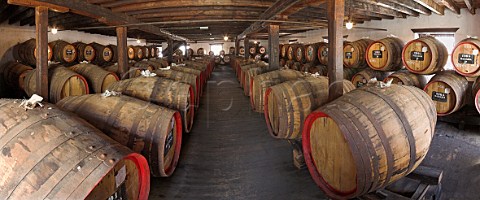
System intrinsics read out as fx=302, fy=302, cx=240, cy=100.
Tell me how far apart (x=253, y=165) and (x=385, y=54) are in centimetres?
468

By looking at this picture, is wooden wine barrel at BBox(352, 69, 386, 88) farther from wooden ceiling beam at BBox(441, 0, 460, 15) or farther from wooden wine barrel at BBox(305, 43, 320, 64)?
wooden wine barrel at BBox(305, 43, 320, 64)

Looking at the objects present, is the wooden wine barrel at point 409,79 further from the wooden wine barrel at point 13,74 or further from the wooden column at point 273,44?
the wooden wine barrel at point 13,74

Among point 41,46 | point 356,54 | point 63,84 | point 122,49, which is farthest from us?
point 356,54

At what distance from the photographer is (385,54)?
23.0 ft

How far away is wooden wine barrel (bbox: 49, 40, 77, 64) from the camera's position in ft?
29.3

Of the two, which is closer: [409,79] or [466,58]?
[466,58]

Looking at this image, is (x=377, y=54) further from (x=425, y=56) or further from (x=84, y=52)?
(x=84, y=52)

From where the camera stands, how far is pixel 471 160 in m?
A: 4.57

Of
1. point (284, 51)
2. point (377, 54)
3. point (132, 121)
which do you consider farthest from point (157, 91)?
point (284, 51)

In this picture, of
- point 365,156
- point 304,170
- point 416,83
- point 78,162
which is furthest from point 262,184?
point 416,83

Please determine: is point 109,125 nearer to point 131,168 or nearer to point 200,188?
point 131,168

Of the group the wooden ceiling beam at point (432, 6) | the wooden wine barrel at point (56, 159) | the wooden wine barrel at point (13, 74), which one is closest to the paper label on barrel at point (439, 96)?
the wooden ceiling beam at point (432, 6)

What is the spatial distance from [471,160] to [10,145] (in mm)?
5640

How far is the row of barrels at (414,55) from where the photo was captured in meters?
5.65
